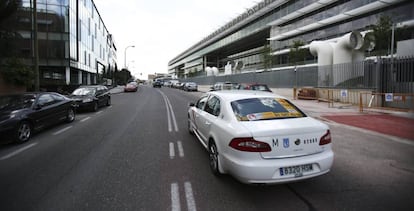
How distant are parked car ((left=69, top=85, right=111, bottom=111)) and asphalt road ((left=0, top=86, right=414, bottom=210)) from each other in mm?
6993

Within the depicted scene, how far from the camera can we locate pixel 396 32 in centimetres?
3075

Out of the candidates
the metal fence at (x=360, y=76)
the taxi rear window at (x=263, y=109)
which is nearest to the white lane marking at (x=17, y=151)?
the taxi rear window at (x=263, y=109)

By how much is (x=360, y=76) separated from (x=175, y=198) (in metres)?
16.9

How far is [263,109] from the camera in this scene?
4.56 meters

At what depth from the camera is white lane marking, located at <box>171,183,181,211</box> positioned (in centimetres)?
350

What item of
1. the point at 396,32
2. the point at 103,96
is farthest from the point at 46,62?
the point at 396,32

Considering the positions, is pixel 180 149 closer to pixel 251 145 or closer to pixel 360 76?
pixel 251 145

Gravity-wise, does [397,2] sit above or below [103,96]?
above

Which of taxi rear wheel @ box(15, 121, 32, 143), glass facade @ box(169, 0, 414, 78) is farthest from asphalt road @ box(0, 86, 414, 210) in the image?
glass facade @ box(169, 0, 414, 78)

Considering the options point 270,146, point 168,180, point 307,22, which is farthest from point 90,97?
point 307,22

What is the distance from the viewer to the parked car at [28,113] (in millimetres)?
6809

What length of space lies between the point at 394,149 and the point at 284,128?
4.59 metres

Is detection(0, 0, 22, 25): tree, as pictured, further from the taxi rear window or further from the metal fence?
the metal fence

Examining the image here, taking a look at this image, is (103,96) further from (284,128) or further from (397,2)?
(397,2)
